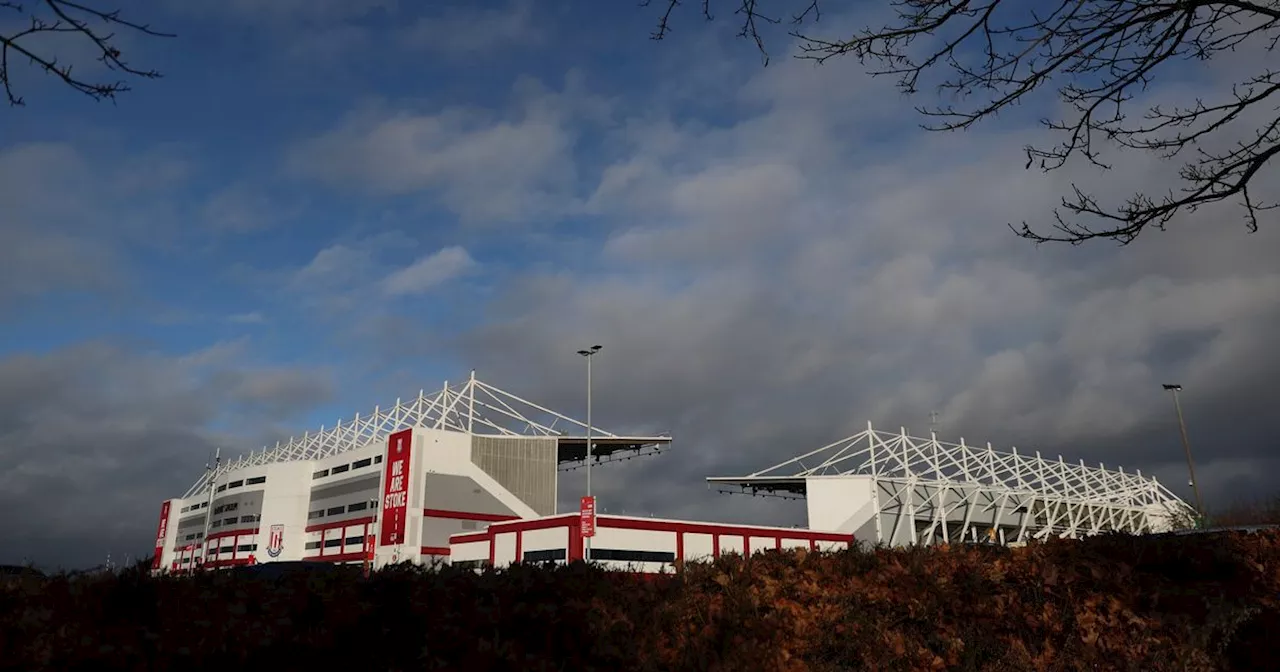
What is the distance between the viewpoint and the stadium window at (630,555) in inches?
1938

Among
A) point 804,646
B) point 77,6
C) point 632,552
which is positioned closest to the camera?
point 77,6

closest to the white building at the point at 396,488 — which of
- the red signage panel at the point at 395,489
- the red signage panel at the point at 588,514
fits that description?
the red signage panel at the point at 395,489

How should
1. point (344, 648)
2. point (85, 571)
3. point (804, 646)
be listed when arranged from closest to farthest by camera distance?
point (344, 648) → point (85, 571) → point (804, 646)

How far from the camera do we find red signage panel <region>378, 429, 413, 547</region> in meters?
78.3

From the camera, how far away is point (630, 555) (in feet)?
163

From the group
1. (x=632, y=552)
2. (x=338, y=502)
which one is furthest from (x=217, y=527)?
(x=632, y=552)

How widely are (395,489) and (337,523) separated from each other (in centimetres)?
1482

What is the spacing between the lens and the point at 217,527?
10894 centimetres

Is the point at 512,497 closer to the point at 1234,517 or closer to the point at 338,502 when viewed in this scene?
the point at 338,502

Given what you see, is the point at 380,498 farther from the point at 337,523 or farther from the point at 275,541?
the point at 275,541

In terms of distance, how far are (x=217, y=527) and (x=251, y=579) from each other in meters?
117

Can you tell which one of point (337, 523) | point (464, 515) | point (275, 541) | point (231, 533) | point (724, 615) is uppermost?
point (231, 533)

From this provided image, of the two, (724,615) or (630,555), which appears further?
(630,555)

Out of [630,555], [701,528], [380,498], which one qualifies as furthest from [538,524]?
[380,498]
